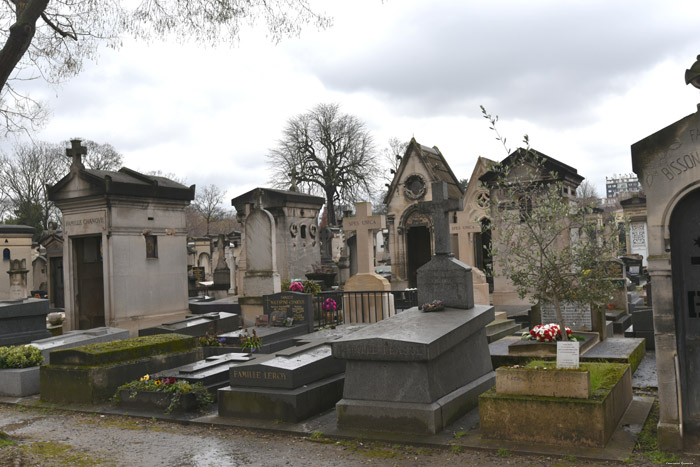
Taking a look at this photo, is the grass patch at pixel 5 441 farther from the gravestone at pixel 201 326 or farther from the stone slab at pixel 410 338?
the gravestone at pixel 201 326

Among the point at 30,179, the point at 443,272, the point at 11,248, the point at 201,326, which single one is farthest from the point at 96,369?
the point at 30,179

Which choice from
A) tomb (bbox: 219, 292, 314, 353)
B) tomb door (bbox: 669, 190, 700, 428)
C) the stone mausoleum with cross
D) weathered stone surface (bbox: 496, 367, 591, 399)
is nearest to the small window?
the stone mausoleum with cross

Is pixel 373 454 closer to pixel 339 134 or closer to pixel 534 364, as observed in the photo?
pixel 534 364

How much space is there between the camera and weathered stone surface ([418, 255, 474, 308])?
7.67 m

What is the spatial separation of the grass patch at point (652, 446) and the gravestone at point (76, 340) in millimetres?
8507

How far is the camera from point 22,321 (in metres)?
11.6

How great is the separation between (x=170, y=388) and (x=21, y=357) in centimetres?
323

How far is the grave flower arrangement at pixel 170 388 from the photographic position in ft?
24.6

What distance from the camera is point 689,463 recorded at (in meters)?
4.83

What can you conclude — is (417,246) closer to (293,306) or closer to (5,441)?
(293,306)

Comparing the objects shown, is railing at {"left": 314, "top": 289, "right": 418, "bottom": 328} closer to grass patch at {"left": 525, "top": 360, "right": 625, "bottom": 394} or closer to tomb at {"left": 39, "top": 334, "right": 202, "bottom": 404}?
tomb at {"left": 39, "top": 334, "right": 202, "bottom": 404}

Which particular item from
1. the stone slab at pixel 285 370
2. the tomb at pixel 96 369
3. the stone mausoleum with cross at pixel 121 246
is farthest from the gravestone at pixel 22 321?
the stone slab at pixel 285 370

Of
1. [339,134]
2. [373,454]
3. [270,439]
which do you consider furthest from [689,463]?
[339,134]

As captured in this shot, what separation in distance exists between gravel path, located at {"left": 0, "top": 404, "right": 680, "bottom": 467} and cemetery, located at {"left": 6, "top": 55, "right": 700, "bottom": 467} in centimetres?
25
